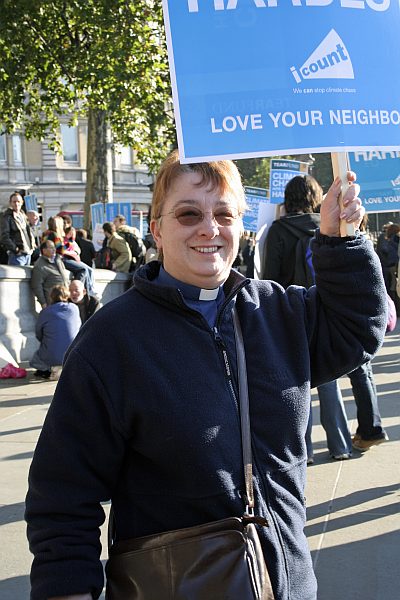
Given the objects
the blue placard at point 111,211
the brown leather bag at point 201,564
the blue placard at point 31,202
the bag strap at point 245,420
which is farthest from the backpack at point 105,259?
the brown leather bag at point 201,564

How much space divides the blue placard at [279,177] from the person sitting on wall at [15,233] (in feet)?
13.1

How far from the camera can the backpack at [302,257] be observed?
571 cm

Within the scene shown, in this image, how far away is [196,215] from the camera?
7.18ft

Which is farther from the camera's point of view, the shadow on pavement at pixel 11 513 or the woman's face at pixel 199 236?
the shadow on pavement at pixel 11 513

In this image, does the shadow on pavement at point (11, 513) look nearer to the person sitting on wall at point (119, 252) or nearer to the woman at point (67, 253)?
the woman at point (67, 253)

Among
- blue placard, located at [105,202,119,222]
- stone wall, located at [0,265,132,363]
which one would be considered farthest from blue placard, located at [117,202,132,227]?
stone wall, located at [0,265,132,363]

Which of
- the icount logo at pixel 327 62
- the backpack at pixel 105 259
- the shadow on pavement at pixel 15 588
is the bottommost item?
the shadow on pavement at pixel 15 588

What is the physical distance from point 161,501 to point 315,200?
3942 mm

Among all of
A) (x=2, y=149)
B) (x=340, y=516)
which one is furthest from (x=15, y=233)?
(x=2, y=149)

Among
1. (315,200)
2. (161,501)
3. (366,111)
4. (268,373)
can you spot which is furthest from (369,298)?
(315,200)

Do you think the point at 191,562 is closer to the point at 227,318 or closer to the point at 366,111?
the point at 227,318

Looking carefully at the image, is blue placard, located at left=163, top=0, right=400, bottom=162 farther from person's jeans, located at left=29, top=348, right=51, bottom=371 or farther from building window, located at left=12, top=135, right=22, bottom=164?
building window, located at left=12, top=135, right=22, bottom=164

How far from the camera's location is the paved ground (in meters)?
4.04

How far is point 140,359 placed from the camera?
2082 mm
